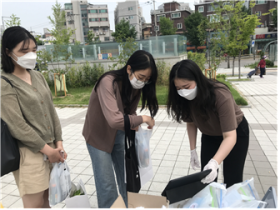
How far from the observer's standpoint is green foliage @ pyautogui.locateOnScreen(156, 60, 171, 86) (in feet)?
32.2

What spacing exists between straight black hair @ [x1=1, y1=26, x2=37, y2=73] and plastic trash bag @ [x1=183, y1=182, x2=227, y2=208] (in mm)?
1498

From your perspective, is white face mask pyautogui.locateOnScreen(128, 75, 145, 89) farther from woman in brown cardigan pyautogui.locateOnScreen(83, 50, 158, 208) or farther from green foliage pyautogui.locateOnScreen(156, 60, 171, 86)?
green foliage pyautogui.locateOnScreen(156, 60, 171, 86)

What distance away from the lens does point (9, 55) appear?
151 centimetres

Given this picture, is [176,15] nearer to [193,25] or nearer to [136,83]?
[193,25]

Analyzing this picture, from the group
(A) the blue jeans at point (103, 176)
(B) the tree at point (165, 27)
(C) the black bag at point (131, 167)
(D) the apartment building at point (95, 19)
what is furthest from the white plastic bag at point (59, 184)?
(D) the apartment building at point (95, 19)

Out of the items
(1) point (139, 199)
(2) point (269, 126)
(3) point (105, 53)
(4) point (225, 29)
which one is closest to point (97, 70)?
(3) point (105, 53)

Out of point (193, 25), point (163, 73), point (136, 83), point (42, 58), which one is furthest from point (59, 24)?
point (193, 25)

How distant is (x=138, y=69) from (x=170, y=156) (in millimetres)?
2313

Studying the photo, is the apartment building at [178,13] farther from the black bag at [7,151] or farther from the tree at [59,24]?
the black bag at [7,151]

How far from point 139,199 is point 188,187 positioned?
0.27 meters

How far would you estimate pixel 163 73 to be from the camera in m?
10.2

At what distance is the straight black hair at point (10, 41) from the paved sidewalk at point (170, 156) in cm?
175

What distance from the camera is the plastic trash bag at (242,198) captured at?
1.00m

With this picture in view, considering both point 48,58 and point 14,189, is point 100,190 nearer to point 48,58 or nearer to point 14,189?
point 14,189
